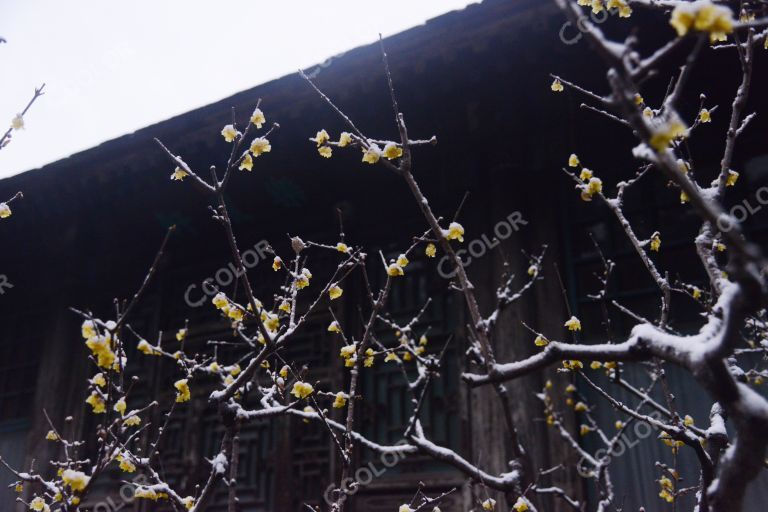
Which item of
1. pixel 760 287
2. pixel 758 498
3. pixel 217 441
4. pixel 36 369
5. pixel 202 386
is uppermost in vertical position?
pixel 36 369

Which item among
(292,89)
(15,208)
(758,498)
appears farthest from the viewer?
(15,208)

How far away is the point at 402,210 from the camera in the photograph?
213 inches

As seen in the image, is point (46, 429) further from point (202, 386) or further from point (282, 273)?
point (282, 273)

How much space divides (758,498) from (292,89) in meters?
3.92

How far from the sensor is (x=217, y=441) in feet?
18.0

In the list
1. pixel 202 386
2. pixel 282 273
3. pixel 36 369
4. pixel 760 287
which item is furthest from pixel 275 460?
pixel 760 287

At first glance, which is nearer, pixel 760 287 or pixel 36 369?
pixel 760 287
